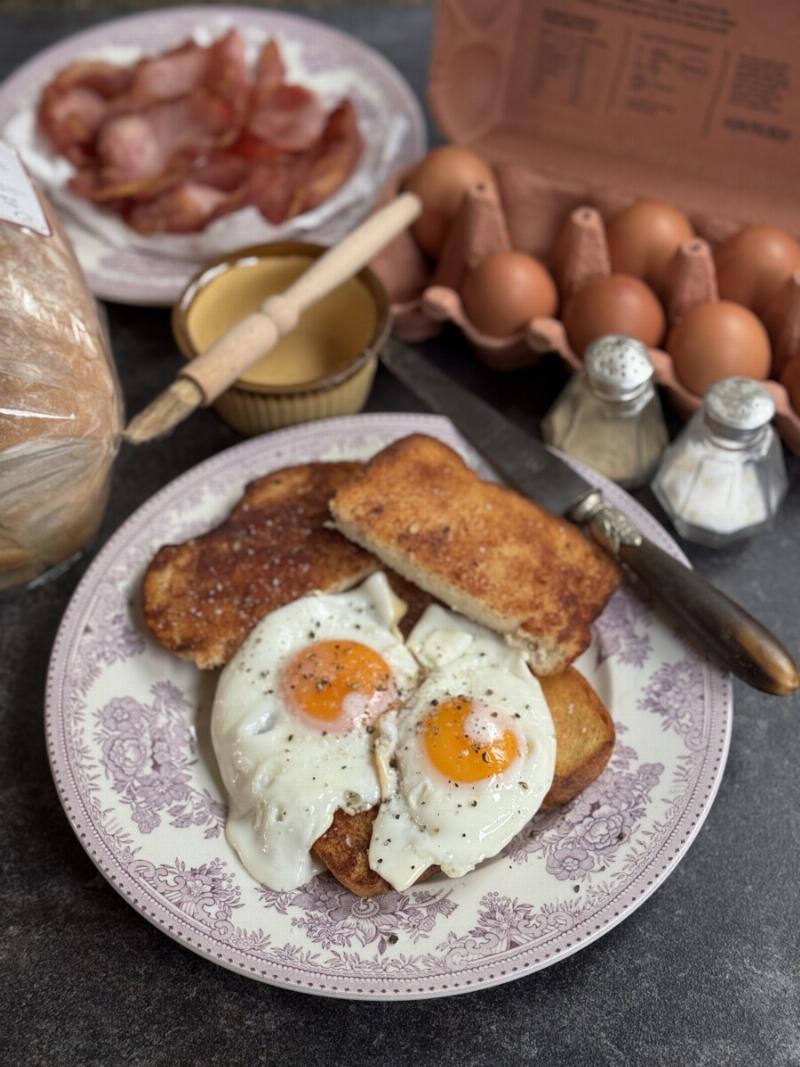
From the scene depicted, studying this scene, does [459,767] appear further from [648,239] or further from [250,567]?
[648,239]

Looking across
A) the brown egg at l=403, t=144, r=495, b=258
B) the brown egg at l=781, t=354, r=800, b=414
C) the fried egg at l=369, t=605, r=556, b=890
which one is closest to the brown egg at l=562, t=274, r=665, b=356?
the brown egg at l=781, t=354, r=800, b=414

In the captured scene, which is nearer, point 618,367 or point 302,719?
point 302,719

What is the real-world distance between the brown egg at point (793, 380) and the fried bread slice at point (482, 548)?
0.55 m

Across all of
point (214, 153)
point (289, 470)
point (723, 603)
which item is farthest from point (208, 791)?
point (214, 153)

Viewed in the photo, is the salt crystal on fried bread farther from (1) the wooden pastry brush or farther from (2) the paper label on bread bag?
(2) the paper label on bread bag

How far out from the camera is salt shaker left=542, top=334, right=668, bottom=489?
1.89 m

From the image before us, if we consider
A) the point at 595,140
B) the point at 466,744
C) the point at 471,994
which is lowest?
the point at 471,994

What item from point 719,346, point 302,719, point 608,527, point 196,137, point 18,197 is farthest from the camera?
point 196,137

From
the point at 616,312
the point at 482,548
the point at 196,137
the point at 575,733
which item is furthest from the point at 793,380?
the point at 196,137

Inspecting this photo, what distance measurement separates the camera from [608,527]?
1832mm

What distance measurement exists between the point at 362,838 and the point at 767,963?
65cm

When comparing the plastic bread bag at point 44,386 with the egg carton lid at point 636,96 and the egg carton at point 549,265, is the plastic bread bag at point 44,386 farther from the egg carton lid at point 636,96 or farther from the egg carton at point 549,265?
the egg carton lid at point 636,96

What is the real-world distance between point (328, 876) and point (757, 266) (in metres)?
1.50

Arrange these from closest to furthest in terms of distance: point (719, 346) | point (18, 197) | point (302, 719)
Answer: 1. point (302, 719)
2. point (18, 197)
3. point (719, 346)
